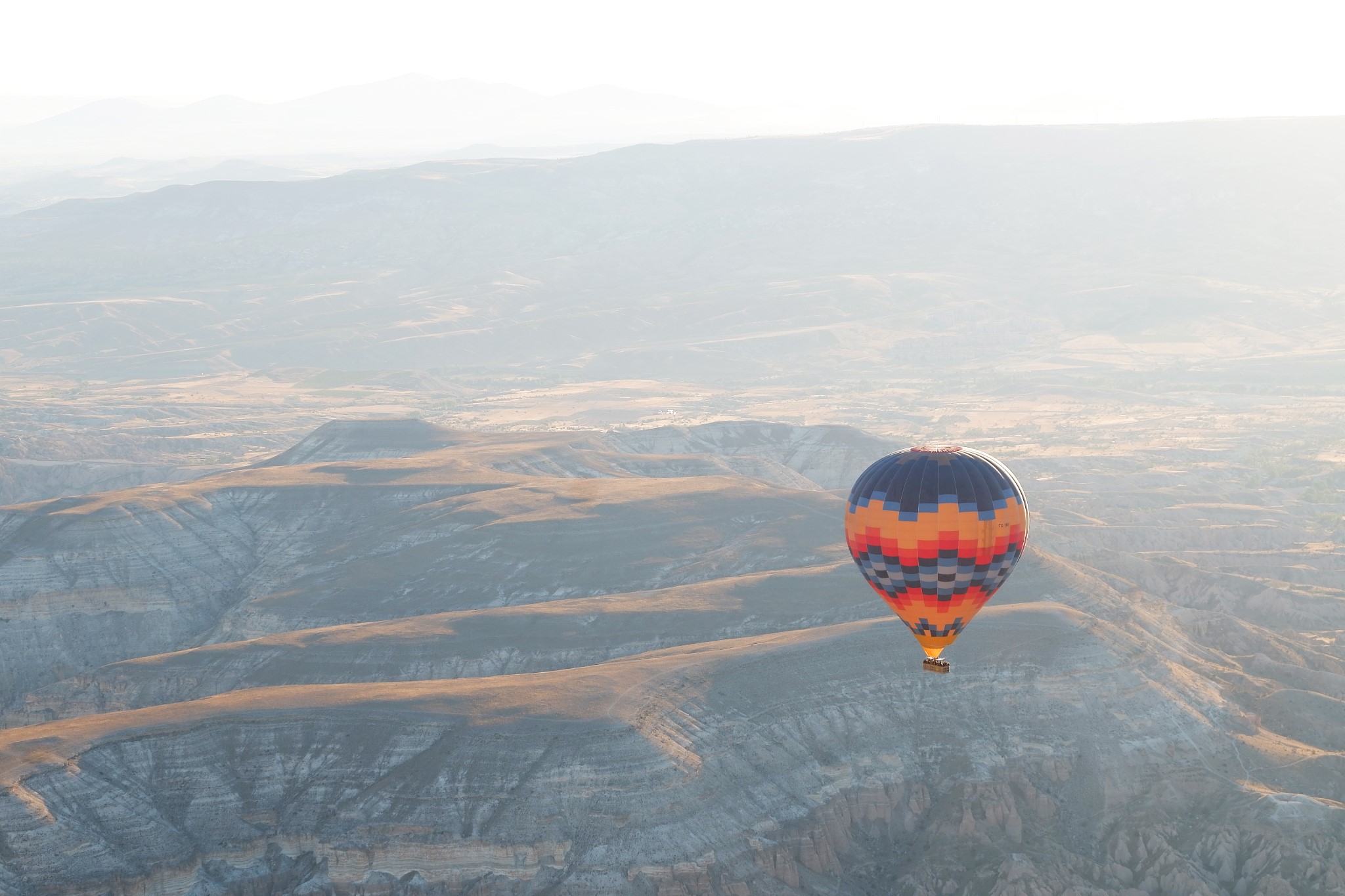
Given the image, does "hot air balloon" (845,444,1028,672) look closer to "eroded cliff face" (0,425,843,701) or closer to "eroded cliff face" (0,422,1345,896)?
"eroded cliff face" (0,422,1345,896)

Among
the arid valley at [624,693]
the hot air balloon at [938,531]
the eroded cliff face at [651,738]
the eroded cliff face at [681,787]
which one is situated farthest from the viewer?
the arid valley at [624,693]

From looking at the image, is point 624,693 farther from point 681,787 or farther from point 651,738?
point 681,787

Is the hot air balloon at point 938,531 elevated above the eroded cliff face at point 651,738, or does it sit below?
above

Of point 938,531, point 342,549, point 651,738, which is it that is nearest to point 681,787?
point 651,738

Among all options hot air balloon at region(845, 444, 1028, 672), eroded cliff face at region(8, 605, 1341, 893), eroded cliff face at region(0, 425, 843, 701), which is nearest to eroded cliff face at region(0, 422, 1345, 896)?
eroded cliff face at region(8, 605, 1341, 893)

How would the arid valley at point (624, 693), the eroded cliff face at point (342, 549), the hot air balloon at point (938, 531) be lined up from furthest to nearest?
the eroded cliff face at point (342, 549) < the arid valley at point (624, 693) < the hot air balloon at point (938, 531)

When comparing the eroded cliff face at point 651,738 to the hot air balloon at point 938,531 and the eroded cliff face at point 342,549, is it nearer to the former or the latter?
the eroded cliff face at point 342,549

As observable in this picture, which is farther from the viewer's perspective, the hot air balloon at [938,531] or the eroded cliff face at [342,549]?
the eroded cliff face at [342,549]

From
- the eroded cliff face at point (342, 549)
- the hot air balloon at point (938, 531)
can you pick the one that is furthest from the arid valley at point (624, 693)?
the hot air balloon at point (938, 531)

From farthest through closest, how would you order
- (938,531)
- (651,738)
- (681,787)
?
1. (651,738)
2. (681,787)
3. (938,531)
